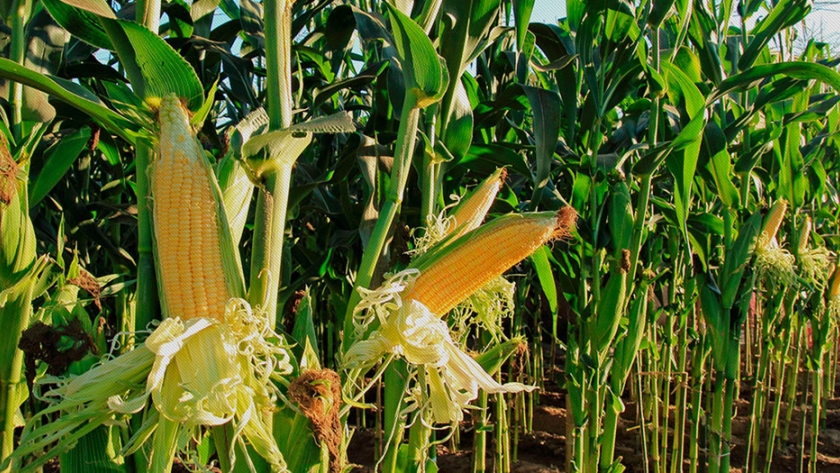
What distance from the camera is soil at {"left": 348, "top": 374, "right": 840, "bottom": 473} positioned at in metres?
4.03

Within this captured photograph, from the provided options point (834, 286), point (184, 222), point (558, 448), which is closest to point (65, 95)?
point (184, 222)

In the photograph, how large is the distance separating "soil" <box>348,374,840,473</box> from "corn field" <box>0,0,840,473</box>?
20 cm

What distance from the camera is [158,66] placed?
3.26 feet

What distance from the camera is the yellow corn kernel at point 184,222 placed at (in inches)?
38.3

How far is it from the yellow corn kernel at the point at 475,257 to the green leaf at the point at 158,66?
1.61 feet

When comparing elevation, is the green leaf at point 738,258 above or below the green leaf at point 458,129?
below

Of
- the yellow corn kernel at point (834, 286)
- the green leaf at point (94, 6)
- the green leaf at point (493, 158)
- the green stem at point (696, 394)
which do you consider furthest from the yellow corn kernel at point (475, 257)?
the yellow corn kernel at point (834, 286)

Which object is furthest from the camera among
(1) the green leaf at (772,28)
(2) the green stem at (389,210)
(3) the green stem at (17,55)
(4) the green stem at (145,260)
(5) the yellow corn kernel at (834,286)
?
(5) the yellow corn kernel at (834,286)

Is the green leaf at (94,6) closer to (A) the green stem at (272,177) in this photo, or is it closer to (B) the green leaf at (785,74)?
(A) the green stem at (272,177)

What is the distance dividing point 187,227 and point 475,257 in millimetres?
504

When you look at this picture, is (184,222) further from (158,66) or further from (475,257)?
(475,257)

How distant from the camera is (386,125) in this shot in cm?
236

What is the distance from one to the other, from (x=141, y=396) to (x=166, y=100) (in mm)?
443

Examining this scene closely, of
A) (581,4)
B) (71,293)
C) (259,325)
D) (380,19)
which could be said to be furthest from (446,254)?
(581,4)
